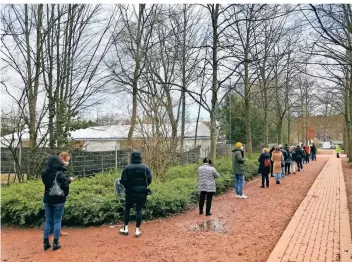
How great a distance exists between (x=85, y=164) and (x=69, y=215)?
28.1 ft

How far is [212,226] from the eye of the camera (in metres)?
8.26

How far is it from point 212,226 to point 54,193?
362 centimetres

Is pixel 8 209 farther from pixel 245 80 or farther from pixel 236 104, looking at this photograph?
pixel 236 104

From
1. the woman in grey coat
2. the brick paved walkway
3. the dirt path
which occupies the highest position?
the woman in grey coat

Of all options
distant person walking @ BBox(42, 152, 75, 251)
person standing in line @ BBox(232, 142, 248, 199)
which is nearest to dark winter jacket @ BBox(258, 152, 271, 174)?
person standing in line @ BBox(232, 142, 248, 199)

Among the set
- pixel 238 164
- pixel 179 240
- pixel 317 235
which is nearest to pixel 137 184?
pixel 179 240

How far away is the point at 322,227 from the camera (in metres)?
8.00

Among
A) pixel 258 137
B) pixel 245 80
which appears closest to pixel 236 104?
pixel 258 137

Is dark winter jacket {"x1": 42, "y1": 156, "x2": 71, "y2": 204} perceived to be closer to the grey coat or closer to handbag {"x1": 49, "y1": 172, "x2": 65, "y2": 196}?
handbag {"x1": 49, "y1": 172, "x2": 65, "y2": 196}

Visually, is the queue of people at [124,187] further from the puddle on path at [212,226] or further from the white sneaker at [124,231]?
the puddle on path at [212,226]

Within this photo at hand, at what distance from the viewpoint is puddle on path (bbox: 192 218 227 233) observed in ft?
26.1

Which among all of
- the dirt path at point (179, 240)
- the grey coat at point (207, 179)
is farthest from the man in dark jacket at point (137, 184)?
the grey coat at point (207, 179)

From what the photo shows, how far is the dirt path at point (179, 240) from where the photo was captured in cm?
624

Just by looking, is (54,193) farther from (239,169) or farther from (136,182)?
(239,169)
